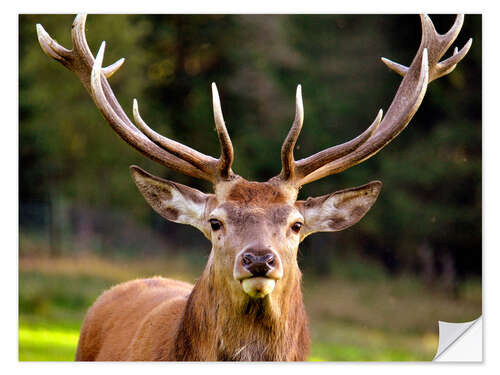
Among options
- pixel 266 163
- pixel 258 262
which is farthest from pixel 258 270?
pixel 266 163

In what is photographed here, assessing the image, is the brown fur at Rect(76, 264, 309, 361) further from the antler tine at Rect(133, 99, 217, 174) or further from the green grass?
the green grass

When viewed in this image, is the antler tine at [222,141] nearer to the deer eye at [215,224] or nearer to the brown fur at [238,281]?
the brown fur at [238,281]

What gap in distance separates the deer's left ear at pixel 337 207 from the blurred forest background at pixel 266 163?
1.26 m

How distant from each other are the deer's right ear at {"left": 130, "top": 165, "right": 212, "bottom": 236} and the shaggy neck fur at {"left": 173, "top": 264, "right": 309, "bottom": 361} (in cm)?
33

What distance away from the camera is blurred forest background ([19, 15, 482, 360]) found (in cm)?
617

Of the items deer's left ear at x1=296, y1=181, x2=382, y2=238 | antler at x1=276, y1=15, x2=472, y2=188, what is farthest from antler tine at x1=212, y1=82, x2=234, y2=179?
deer's left ear at x1=296, y1=181, x2=382, y2=238

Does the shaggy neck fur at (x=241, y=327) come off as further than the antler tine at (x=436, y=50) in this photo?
No

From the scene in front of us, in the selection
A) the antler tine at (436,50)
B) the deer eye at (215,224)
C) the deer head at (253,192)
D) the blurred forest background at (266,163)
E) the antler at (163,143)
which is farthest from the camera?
the blurred forest background at (266,163)

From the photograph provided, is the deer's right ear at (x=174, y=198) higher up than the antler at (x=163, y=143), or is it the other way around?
the antler at (x=163, y=143)

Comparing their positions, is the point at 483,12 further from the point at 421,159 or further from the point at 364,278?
the point at 364,278

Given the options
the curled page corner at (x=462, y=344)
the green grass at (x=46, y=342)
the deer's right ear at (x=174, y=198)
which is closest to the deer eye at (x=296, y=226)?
the deer's right ear at (x=174, y=198)

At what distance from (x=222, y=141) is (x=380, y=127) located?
0.88 meters

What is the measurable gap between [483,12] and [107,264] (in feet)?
14.0

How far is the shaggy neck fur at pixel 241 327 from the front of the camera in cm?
365
